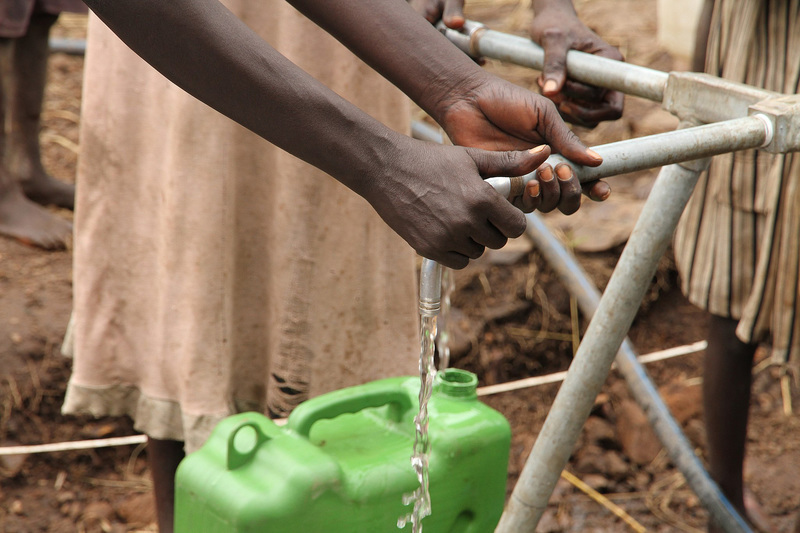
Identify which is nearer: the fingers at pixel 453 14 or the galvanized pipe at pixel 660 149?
the galvanized pipe at pixel 660 149

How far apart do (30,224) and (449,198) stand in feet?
7.74

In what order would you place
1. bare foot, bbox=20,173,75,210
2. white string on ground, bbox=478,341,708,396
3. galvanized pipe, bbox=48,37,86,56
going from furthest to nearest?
galvanized pipe, bbox=48,37,86,56
bare foot, bbox=20,173,75,210
white string on ground, bbox=478,341,708,396

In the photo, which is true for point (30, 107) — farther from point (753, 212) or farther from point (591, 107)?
point (753, 212)

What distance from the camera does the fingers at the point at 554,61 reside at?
1.53 m

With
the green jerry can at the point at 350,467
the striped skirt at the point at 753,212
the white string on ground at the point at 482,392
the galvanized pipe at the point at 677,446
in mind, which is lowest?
the white string on ground at the point at 482,392

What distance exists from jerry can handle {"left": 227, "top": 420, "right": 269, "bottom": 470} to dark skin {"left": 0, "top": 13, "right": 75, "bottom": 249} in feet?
6.38

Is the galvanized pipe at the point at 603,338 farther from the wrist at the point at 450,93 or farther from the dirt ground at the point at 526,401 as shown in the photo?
the dirt ground at the point at 526,401

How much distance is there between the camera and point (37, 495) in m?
2.46

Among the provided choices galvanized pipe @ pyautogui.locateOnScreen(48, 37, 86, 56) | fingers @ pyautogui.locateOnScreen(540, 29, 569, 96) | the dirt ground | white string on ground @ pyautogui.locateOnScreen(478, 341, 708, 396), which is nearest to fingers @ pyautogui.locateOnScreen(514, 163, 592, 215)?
fingers @ pyautogui.locateOnScreen(540, 29, 569, 96)

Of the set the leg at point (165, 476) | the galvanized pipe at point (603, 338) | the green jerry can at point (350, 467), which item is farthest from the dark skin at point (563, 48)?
the leg at point (165, 476)

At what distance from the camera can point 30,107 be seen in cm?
314

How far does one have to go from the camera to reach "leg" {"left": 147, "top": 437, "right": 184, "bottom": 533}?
5.81 ft

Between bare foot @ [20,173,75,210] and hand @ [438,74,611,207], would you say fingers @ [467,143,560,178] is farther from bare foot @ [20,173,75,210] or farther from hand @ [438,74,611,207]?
bare foot @ [20,173,75,210]

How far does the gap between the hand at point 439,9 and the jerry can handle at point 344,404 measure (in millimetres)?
743
